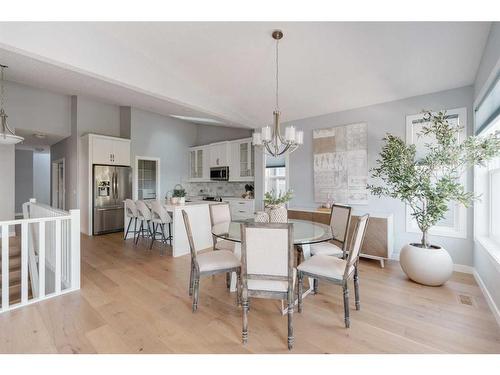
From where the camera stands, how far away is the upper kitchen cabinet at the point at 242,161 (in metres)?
5.76

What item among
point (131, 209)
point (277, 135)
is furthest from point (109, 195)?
point (277, 135)

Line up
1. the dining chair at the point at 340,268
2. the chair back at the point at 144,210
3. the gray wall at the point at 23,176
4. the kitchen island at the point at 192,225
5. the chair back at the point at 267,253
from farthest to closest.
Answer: the gray wall at the point at 23,176
the chair back at the point at 144,210
the kitchen island at the point at 192,225
the dining chair at the point at 340,268
the chair back at the point at 267,253

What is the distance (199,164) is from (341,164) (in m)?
4.27

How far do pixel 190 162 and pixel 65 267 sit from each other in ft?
16.2

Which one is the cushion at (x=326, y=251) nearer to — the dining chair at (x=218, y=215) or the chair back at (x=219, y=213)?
A: the dining chair at (x=218, y=215)

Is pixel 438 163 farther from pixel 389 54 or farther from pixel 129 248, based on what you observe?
pixel 129 248

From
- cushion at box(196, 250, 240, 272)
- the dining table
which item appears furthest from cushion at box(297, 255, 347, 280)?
cushion at box(196, 250, 240, 272)

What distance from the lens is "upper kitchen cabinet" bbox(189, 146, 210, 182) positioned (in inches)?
269

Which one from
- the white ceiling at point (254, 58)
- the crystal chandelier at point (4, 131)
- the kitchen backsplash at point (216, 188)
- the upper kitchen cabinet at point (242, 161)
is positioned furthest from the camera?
the kitchen backsplash at point (216, 188)

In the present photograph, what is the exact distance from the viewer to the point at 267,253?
1751mm

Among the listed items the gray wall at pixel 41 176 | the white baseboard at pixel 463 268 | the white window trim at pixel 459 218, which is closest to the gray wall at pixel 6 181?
the gray wall at pixel 41 176

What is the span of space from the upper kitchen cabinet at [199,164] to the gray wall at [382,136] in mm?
2837

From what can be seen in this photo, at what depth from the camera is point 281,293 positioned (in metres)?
1.78
